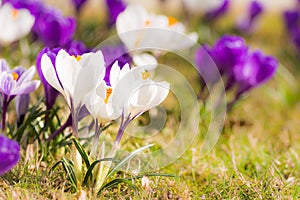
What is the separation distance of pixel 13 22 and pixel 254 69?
1.01 m

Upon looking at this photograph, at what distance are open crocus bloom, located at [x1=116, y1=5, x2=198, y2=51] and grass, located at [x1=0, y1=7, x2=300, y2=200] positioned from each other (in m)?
0.37

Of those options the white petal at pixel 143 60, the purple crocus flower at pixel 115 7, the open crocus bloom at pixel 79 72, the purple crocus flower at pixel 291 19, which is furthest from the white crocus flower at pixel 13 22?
the purple crocus flower at pixel 291 19

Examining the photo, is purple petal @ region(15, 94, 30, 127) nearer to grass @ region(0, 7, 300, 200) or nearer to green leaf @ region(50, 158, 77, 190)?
grass @ region(0, 7, 300, 200)

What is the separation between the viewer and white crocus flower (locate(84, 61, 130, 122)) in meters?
1.46

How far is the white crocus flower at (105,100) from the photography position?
4.80ft

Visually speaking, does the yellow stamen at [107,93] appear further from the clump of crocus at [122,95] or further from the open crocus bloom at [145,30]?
the open crocus bloom at [145,30]

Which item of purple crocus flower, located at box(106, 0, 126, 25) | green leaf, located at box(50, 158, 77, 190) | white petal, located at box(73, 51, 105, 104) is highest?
purple crocus flower, located at box(106, 0, 126, 25)

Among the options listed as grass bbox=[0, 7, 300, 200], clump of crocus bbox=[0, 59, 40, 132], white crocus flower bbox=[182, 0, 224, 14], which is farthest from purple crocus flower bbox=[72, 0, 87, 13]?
clump of crocus bbox=[0, 59, 40, 132]

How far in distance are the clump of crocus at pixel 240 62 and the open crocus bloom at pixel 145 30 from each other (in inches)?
4.8

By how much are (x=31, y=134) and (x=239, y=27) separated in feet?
9.10

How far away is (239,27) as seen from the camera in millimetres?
4383

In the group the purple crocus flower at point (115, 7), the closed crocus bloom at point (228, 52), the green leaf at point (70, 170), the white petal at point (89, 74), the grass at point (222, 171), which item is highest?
the purple crocus flower at point (115, 7)

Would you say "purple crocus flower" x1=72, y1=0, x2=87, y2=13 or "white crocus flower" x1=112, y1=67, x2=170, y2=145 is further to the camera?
"purple crocus flower" x1=72, y1=0, x2=87, y2=13

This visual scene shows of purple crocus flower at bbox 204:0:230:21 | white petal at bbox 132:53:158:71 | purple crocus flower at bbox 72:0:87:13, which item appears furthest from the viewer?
purple crocus flower at bbox 204:0:230:21
